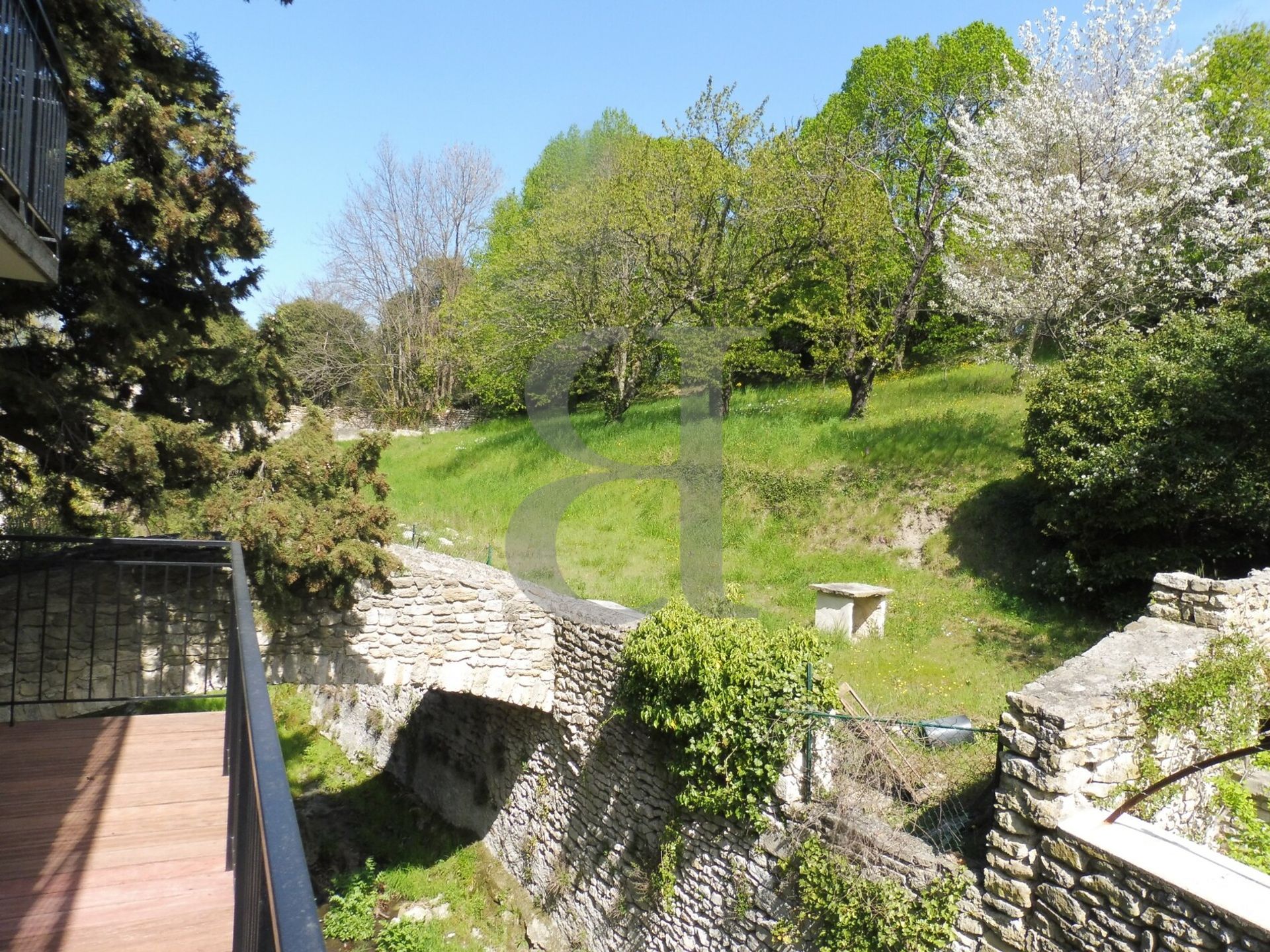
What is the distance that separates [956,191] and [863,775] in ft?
62.5

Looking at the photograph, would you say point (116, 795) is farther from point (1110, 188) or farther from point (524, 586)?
point (1110, 188)

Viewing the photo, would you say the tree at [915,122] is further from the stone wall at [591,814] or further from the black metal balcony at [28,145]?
the black metal balcony at [28,145]

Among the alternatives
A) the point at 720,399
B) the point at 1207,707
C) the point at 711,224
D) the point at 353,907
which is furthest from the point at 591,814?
the point at 711,224

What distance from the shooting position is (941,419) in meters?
14.4

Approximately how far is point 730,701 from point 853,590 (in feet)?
9.98

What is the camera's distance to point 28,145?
3732mm

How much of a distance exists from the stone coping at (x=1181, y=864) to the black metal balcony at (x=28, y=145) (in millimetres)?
6362

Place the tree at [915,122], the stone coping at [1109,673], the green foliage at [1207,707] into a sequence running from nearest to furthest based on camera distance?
the stone coping at [1109,673]
the green foliage at [1207,707]
the tree at [915,122]

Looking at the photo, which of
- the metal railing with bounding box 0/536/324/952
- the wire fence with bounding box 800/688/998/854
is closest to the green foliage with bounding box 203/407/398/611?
the metal railing with bounding box 0/536/324/952

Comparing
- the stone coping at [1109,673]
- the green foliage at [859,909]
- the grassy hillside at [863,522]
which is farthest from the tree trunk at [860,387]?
the green foliage at [859,909]

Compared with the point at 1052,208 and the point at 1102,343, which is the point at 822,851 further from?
the point at 1052,208

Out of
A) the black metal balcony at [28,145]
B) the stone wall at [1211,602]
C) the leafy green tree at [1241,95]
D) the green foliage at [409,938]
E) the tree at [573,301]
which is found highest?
the leafy green tree at [1241,95]

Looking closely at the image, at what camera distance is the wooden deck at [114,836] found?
2.51 m

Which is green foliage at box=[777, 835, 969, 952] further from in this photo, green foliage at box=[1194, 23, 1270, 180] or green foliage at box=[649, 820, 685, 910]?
green foliage at box=[1194, 23, 1270, 180]
